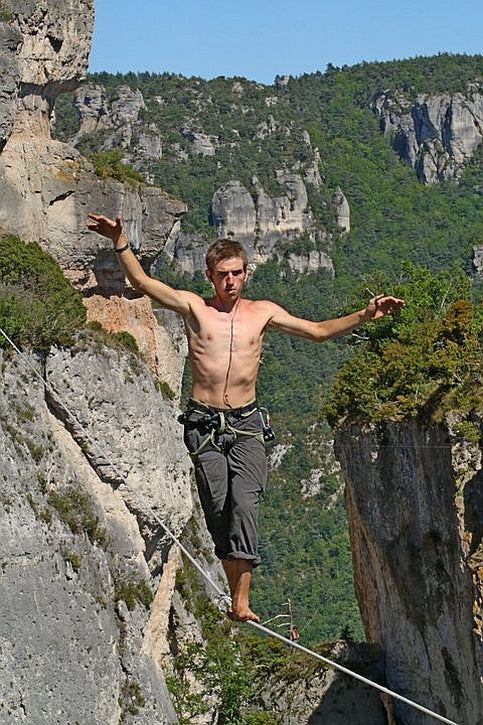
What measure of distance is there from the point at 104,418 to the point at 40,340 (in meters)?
2.65

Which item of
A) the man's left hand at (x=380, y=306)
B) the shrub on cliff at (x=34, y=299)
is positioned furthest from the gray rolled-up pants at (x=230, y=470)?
the shrub on cliff at (x=34, y=299)

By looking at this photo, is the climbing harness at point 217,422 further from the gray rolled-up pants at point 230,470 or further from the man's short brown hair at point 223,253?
the man's short brown hair at point 223,253

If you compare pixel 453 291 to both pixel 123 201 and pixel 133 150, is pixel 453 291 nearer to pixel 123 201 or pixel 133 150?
pixel 123 201

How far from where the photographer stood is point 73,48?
37.9m

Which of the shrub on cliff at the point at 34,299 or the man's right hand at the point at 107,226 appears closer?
the man's right hand at the point at 107,226

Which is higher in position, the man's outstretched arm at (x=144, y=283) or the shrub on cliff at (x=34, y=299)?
the shrub on cliff at (x=34, y=299)

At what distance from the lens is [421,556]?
3197 cm

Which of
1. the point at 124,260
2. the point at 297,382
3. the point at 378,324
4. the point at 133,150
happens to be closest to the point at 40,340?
the point at 378,324

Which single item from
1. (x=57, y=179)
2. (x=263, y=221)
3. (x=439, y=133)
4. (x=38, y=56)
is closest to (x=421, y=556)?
(x=57, y=179)

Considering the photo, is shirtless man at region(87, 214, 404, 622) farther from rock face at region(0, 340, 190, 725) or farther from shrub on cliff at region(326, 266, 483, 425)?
rock face at region(0, 340, 190, 725)

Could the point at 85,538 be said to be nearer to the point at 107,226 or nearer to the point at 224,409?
the point at 224,409

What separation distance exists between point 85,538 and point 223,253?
959 inches

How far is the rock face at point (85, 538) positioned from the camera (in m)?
30.6

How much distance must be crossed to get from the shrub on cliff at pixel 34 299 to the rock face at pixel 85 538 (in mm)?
578
